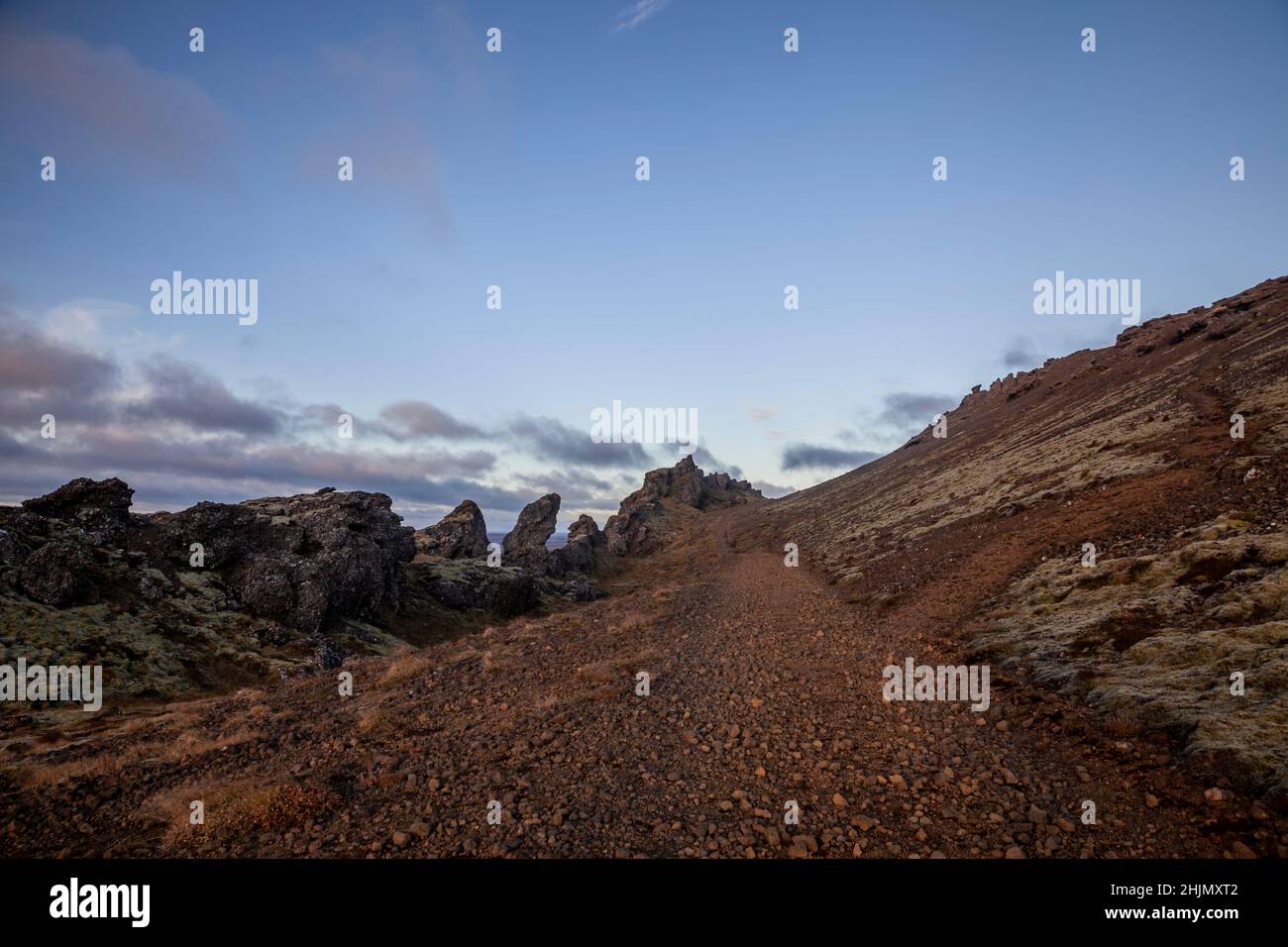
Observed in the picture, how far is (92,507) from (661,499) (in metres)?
114

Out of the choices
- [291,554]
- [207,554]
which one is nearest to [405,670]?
[291,554]

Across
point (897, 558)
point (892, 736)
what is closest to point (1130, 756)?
point (892, 736)

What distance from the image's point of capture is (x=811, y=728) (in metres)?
12.3

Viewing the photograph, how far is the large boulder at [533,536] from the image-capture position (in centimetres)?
7531

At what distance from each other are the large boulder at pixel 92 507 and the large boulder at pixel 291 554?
168 centimetres

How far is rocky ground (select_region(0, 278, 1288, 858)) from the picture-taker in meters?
8.30

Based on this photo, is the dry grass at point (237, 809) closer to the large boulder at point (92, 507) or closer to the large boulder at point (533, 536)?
the large boulder at point (92, 507)

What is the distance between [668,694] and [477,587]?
133 feet

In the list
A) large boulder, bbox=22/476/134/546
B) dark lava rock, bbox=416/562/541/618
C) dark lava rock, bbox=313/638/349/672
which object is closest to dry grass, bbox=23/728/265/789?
dark lava rock, bbox=313/638/349/672

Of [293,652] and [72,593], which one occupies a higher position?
[72,593]

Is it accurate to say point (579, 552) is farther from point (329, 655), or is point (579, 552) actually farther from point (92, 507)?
point (92, 507)

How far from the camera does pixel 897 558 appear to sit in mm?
36562
